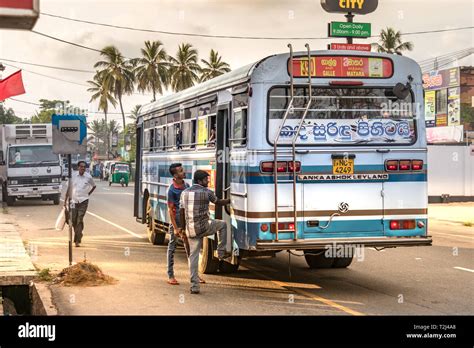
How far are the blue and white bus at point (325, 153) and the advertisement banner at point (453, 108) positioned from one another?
54776mm

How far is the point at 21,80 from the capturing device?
3014 cm

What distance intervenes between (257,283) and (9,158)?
2214 cm

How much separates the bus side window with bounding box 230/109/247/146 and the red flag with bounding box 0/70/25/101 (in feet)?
69.1

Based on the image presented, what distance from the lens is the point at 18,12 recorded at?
4746 millimetres

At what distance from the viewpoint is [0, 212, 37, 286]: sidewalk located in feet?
38.0

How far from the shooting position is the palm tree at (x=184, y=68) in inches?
2724

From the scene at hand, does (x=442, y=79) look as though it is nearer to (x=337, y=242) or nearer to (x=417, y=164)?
(x=417, y=164)

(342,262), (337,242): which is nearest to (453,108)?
(342,262)

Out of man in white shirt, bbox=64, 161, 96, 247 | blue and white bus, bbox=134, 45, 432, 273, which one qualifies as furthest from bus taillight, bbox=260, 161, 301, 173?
man in white shirt, bbox=64, 161, 96, 247

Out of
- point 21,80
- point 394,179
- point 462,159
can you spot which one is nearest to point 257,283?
point 394,179

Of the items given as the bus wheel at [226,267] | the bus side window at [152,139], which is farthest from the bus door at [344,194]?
the bus side window at [152,139]

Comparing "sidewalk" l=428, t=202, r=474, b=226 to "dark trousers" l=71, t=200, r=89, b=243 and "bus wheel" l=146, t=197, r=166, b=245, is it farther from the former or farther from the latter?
"dark trousers" l=71, t=200, r=89, b=243

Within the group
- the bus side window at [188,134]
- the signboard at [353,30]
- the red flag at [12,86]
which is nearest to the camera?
the bus side window at [188,134]

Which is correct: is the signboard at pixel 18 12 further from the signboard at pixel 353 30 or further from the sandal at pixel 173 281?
the signboard at pixel 353 30
